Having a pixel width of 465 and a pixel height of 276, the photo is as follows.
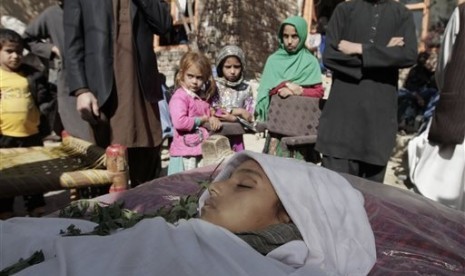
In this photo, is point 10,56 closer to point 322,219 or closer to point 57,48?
point 57,48

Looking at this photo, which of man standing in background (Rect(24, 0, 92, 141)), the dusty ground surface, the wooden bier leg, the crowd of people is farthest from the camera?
the dusty ground surface

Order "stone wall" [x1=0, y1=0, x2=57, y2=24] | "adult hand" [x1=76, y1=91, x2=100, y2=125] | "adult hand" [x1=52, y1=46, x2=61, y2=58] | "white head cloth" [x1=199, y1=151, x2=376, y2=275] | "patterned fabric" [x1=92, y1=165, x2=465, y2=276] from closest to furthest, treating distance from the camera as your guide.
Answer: "white head cloth" [x1=199, y1=151, x2=376, y2=275] → "patterned fabric" [x1=92, y1=165, x2=465, y2=276] → "adult hand" [x1=76, y1=91, x2=100, y2=125] → "adult hand" [x1=52, y1=46, x2=61, y2=58] → "stone wall" [x1=0, y1=0, x2=57, y2=24]

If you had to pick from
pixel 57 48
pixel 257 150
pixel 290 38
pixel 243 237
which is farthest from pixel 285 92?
pixel 243 237

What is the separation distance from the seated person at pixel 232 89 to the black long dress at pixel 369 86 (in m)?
0.99

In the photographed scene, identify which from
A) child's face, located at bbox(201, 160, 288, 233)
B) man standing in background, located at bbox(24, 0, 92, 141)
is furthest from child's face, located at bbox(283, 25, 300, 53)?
child's face, located at bbox(201, 160, 288, 233)

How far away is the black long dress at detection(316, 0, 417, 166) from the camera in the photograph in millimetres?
2973

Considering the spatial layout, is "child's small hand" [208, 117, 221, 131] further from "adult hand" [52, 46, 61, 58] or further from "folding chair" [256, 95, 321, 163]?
"adult hand" [52, 46, 61, 58]

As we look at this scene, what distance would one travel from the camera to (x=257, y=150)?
600 cm

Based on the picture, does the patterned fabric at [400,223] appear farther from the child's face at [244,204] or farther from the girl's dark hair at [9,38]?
the girl's dark hair at [9,38]

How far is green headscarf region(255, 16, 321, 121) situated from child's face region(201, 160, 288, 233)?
256 centimetres

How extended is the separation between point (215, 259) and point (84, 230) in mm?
585

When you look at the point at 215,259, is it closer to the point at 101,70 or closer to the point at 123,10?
the point at 101,70

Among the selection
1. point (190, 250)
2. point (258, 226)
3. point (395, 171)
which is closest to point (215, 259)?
point (190, 250)

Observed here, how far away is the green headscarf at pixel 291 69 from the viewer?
13.1 feet
